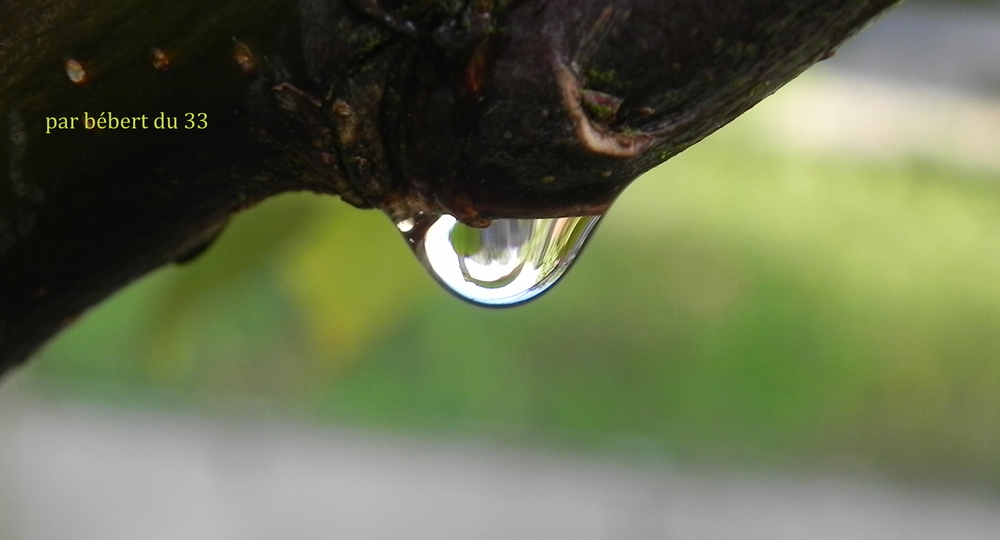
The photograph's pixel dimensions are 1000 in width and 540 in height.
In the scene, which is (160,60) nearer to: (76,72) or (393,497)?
(76,72)

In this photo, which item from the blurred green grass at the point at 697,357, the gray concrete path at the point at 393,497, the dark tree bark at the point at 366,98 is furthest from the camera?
the blurred green grass at the point at 697,357

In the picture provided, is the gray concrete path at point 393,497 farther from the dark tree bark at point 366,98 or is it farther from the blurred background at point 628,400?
the dark tree bark at point 366,98

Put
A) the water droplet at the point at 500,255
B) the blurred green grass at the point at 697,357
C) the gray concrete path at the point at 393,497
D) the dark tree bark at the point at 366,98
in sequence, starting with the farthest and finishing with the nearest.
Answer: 1. the blurred green grass at the point at 697,357
2. the gray concrete path at the point at 393,497
3. the water droplet at the point at 500,255
4. the dark tree bark at the point at 366,98

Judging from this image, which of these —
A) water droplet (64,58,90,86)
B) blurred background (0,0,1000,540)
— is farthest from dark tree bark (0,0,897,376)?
blurred background (0,0,1000,540)

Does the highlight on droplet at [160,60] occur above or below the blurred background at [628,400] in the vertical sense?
below

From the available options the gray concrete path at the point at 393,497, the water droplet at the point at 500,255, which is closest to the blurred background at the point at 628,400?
the gray concrete path at the point at 393,497

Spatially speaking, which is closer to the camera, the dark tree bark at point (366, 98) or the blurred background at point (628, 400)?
the dark tree bark at point (366, 98)
